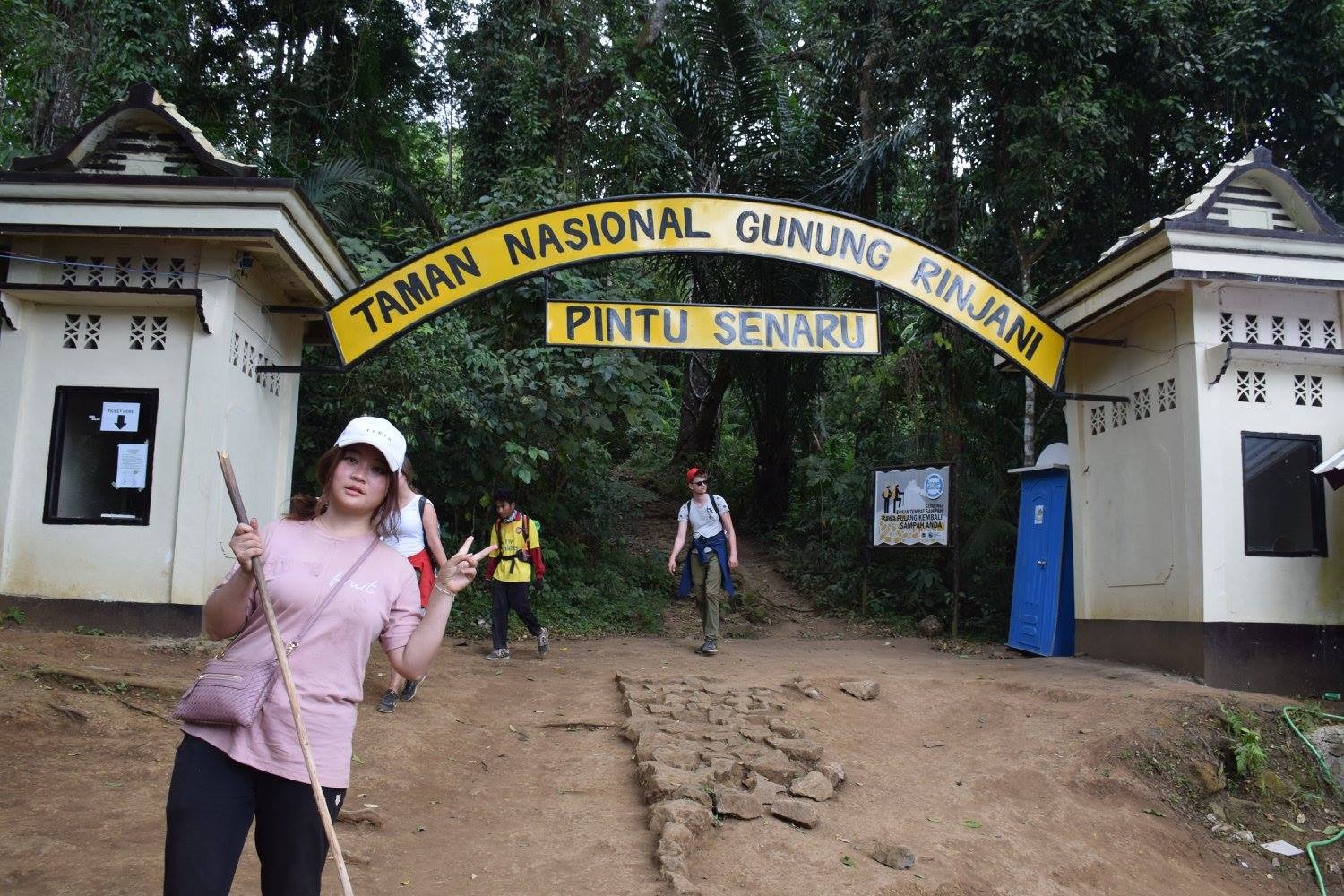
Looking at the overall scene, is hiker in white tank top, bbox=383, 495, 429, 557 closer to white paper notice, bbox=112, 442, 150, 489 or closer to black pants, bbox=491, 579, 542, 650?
black pants, bbox=491, 579, 542, 650

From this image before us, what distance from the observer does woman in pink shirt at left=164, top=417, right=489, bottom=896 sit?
101 inches

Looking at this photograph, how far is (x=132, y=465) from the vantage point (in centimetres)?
830

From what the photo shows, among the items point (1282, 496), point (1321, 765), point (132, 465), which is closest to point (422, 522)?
point (132, 465)

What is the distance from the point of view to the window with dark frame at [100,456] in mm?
8242

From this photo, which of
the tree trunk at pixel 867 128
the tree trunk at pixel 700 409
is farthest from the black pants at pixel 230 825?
the tree trunk at pixel 700 409

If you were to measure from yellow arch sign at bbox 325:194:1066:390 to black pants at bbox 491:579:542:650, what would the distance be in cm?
A: 269

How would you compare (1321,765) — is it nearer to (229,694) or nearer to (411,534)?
(411,534)

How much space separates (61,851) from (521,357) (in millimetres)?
8460

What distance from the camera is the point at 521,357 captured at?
12.5 m

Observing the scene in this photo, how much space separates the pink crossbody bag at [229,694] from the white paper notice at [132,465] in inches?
252

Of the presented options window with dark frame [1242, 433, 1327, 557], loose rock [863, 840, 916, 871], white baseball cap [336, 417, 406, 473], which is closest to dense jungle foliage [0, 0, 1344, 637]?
window with dark frame [1242, 433, 1327, 557]

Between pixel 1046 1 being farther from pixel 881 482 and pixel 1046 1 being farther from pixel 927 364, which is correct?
pixel 881 482

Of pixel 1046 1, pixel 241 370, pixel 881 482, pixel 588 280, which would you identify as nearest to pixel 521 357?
pixel 588 280

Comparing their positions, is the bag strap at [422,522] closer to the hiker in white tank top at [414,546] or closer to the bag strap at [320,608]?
the hiker in white tank top at [414,546]
